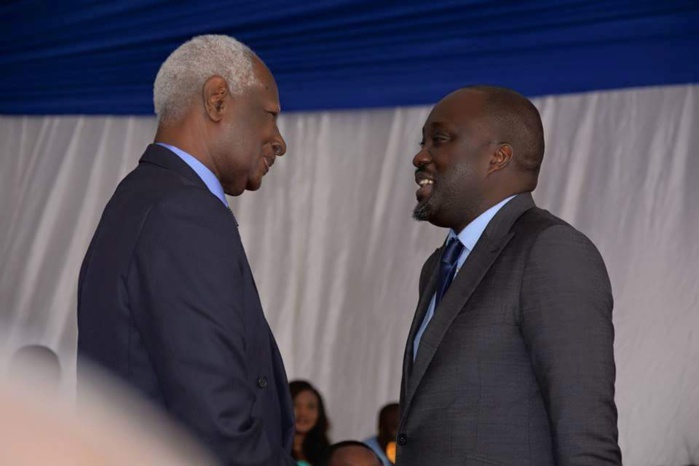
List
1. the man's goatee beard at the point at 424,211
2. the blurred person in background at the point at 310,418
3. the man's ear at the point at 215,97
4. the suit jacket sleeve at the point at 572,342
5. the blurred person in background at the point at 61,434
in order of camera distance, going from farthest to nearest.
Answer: the blurred person in background at the point at 310,418 → the man's goatee beard at the point at 424,211 → the man's ear at the point at 215,97 → the suit jacket sleeve at the point at 572,342 → the blurred person in background at the point at 61,434

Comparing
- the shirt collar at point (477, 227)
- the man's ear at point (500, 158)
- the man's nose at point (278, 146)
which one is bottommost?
the shirt collar at point (477, 227)

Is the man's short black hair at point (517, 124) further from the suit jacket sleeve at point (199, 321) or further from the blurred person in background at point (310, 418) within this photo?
the blurred person in background at point (310, 418)

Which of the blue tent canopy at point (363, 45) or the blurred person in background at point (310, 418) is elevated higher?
the blue tent canopy at point (363, 45)

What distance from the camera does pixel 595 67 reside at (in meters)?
3.77

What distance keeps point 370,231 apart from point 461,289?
8.21ft

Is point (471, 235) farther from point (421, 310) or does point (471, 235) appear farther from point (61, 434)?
point (61, 434)

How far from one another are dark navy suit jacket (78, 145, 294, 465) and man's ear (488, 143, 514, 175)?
28.7 inches

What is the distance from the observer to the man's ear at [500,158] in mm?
2240

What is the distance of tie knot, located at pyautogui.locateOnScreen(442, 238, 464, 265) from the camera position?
221 centimetres

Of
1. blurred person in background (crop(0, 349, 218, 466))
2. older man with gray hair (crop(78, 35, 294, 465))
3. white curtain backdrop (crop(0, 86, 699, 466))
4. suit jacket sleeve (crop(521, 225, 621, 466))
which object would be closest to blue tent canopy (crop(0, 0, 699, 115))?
white curtain backdrop (crop(0, 86, 699, 466))

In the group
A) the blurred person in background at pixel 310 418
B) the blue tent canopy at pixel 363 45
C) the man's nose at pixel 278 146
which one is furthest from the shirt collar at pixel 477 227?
the blurred person in background at pixel 310 418

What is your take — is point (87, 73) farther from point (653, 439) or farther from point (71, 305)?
point (653, 439)

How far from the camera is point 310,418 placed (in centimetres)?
459

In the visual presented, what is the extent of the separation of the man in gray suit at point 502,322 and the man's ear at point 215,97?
23.4 inches
